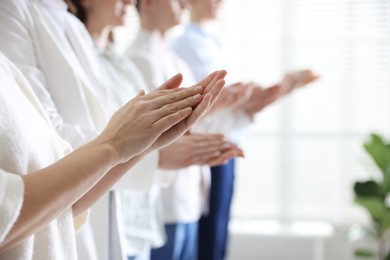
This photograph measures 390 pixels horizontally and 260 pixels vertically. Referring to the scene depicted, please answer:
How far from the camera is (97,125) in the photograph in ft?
5.62

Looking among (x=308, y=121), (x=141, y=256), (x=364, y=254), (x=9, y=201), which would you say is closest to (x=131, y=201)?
(x=141, y=256)

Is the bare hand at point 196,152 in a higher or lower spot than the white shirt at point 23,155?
lower

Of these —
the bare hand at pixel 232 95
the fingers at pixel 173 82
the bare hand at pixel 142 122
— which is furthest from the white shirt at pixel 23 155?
the bare hand at pixel 232 95

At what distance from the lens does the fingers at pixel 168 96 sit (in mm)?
1073

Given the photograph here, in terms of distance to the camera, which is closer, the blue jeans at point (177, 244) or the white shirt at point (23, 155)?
the white shirt at point (23, 155)

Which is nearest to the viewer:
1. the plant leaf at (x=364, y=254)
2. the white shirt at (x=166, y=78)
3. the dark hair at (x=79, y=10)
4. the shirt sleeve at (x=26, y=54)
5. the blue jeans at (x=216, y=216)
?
the shirt sleeve at (x=26, y=54)

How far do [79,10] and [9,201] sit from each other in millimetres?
1263

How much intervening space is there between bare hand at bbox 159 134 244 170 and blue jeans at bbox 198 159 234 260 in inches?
49.4

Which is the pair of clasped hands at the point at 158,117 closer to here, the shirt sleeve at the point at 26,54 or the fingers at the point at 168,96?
the fingers at the point at 168,96

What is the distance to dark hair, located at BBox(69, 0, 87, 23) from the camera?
80.3 inches

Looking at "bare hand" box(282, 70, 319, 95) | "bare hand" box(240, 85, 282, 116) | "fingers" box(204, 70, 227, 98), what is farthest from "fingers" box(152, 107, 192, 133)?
"bare hand" box(282, 70, 319, 95)

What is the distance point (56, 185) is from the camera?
3.11ft

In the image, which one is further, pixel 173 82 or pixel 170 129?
pixel 173 82

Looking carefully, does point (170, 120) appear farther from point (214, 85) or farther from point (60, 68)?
point (60, 68)
